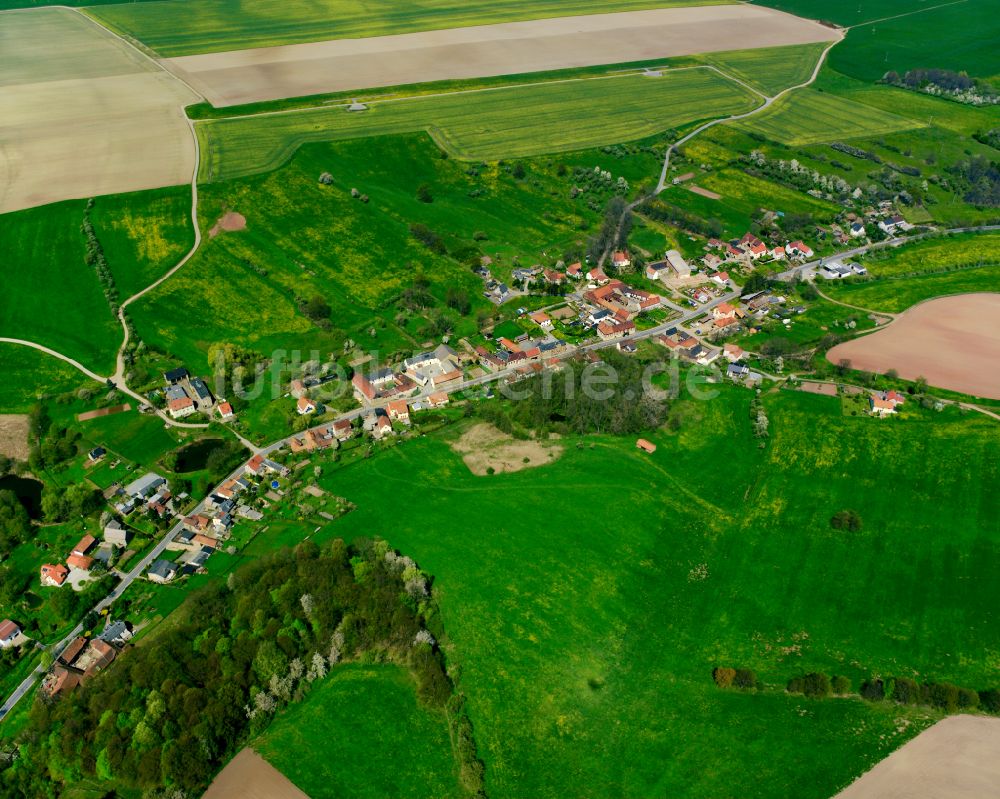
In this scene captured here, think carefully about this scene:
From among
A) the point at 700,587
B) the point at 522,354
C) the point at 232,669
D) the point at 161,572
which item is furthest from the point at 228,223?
the point at 700,587

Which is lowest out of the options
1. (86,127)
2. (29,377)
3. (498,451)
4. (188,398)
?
(498,451)

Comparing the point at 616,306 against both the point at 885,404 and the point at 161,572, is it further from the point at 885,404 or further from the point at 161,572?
the point at 161,572

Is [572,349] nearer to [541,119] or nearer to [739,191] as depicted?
[739,191]

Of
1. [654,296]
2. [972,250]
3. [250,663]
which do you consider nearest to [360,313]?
[654,296]

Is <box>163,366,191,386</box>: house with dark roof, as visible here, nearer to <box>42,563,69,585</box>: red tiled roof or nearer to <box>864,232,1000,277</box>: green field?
<box>42,563,69,585</box>: red tiled roof

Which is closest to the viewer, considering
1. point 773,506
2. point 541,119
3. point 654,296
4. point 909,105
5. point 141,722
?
point 141,722

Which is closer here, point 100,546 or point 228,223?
point 100,546
